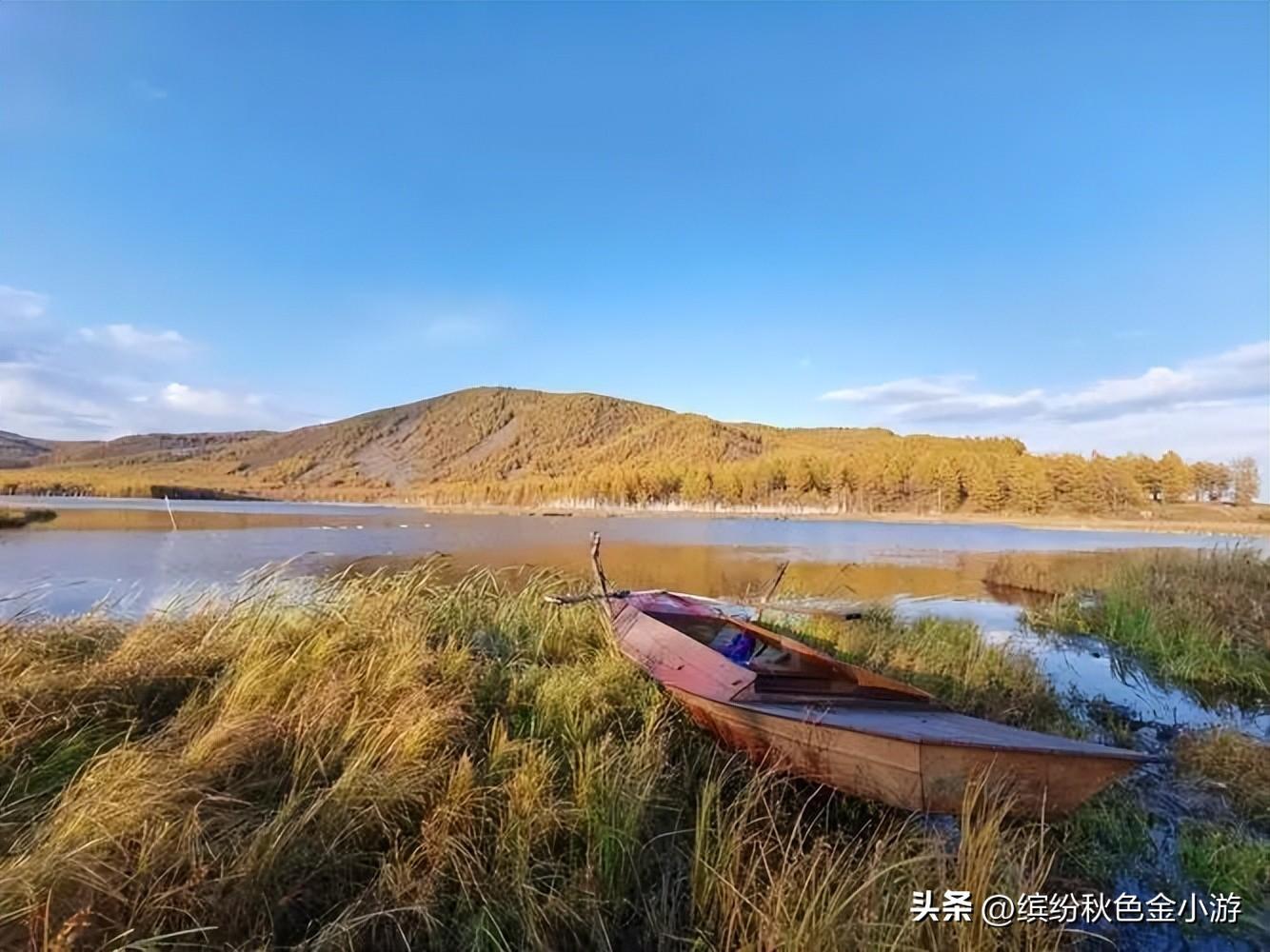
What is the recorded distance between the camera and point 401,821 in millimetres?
3432

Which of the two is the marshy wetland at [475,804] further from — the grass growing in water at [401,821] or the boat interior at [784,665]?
the boat interior at [784,665]

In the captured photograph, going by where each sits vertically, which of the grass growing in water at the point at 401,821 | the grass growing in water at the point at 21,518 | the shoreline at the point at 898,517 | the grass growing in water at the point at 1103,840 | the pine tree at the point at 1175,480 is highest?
the pine tree at the point at 1175,480

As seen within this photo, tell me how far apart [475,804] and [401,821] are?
0.38 m

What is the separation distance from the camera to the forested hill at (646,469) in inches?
3307

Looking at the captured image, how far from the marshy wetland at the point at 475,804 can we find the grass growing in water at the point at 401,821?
17 millimetres

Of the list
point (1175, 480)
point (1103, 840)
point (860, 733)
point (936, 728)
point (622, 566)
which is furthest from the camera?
point (1175, 480)

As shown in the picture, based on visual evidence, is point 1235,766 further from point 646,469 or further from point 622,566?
point 646,469

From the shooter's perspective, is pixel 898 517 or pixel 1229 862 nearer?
pixel 1229 862

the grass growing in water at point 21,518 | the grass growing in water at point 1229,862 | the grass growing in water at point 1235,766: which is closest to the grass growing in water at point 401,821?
the grass growing in water at point 1229,862

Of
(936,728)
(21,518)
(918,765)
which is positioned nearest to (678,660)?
(936,728)

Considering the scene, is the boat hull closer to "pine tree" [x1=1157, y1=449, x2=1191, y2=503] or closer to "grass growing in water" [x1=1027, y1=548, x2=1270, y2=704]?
"grass growing in water" [x1=1027, y1=548, x2=1270, y2=704]

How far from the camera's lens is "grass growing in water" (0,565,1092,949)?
8.81ft

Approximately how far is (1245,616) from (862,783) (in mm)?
10147

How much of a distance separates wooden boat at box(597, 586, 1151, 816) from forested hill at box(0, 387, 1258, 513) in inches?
3374
